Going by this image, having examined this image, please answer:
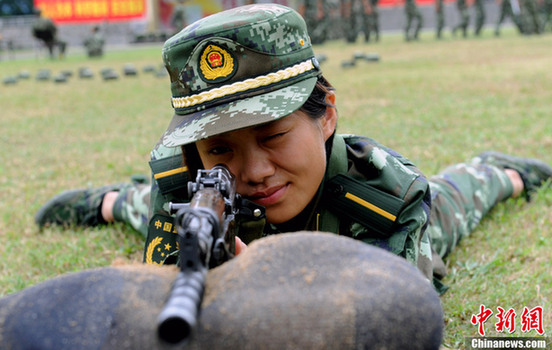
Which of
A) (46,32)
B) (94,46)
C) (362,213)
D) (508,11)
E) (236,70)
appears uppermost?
(236,70)

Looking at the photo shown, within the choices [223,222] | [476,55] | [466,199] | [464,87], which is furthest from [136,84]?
[223,222]

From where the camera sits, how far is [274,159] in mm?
1908

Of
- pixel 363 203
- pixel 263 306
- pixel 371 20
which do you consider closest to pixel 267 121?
pixel 363 203

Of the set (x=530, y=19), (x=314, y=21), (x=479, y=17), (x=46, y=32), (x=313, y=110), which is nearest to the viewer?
(x=313, y=110)

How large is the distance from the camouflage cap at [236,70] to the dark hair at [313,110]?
0.10m

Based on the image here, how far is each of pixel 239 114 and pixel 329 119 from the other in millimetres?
531

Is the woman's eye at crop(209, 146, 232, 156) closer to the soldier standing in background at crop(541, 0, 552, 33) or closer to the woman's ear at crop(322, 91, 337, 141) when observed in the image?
the woman's ear at crop(322, 91, 337, 141)

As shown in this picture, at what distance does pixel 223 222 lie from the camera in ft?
4.88

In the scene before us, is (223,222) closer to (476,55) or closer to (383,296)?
(383,296)

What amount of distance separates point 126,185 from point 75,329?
274 cm

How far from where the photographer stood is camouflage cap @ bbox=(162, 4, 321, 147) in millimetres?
1890

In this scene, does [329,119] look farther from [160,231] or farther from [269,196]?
[160,231]

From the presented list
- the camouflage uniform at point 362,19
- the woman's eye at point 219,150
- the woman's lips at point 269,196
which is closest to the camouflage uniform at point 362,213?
the woman's lips at point 269,196

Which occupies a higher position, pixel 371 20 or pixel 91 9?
pixel 371 20
